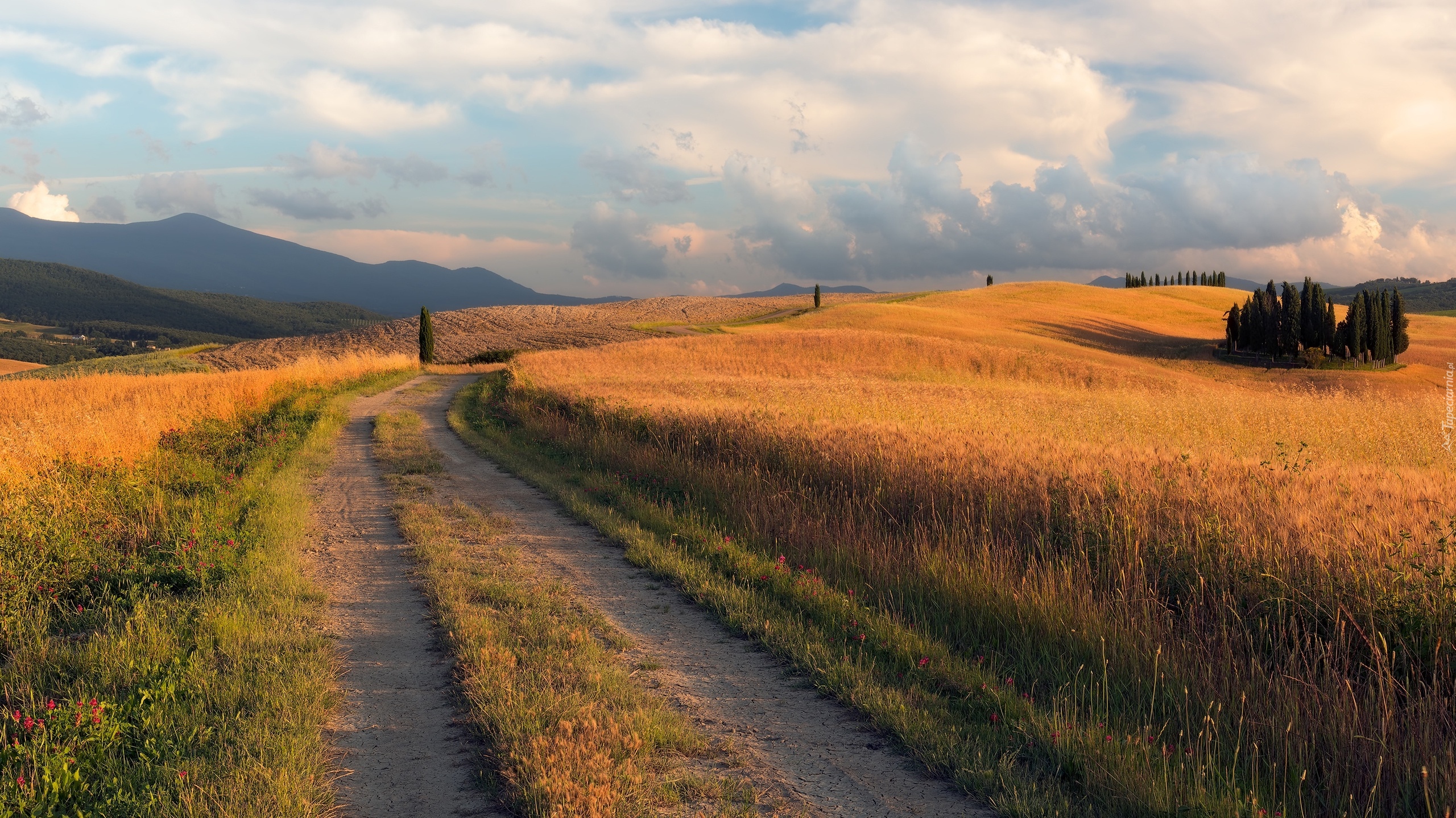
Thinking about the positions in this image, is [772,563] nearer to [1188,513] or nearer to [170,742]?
[1188,513]

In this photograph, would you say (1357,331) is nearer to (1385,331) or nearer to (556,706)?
(1385,331)

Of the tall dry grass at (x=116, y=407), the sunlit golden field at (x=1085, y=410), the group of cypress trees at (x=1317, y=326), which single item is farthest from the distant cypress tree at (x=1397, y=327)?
the tall dry grass at (x=116, y=407)

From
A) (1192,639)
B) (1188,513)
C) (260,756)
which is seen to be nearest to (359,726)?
(260,756)

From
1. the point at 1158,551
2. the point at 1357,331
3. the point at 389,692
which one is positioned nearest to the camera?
the point at 389,692

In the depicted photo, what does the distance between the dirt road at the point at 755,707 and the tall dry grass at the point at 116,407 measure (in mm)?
8600

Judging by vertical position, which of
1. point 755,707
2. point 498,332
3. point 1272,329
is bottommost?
point 755,707

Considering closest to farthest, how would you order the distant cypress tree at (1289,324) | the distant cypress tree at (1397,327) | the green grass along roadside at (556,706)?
1. the green grass along roadside at (556,706)
2. the distant cypress tree at (1397,327)
3. the distant cypress tree at (1289,324)

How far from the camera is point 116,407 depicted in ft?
63.4

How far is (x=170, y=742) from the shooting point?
4484mm

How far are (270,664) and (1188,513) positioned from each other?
8.01 metres

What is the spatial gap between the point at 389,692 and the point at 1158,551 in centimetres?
655

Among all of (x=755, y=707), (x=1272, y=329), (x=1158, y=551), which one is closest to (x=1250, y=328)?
(x=1272, y=329)

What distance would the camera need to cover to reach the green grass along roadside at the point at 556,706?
4000 millimetres

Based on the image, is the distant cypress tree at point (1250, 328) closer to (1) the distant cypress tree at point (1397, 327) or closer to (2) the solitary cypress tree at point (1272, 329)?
(2) the solitary cypress tree at point (1272, 329)
